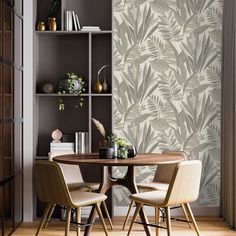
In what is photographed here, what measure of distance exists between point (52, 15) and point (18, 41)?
26.2 inches

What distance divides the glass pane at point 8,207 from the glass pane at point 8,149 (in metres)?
0.13

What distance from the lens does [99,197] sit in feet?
15.4

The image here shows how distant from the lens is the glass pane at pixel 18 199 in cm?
551

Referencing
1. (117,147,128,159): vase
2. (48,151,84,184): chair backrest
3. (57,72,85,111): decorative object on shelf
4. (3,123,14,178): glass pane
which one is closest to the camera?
(117,147,128,159): vase

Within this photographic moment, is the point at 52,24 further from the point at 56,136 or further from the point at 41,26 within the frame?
the point at 56,136

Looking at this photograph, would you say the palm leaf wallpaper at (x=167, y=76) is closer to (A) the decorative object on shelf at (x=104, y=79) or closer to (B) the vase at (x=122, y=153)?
(A) the decorative object on shelf at (x=104, y=79)

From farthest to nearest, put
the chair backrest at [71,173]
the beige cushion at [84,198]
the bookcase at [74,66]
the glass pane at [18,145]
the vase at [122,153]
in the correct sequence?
the bookcase at [74,66], the chair backrest at [71,173], the glass pane at [18,145], the vase at [122,153], the beige cushion at [84,198]

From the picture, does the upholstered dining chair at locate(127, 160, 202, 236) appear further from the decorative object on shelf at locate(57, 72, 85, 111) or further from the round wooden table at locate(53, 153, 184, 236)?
the decorative object on shelf at locate(57, 72, 85, 111)

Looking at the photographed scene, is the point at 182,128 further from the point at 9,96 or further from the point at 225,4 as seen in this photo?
the point at 9,96

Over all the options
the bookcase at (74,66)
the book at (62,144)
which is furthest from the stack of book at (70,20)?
the book at (62,144)

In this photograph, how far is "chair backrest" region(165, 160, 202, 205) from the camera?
4312 mm

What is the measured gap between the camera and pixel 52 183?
4.44m

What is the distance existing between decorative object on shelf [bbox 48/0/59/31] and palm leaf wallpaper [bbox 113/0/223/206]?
67cm

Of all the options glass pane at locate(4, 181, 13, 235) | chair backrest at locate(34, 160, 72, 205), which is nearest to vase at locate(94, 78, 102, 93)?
glass pane at locate(4, 181, 13, 235)
